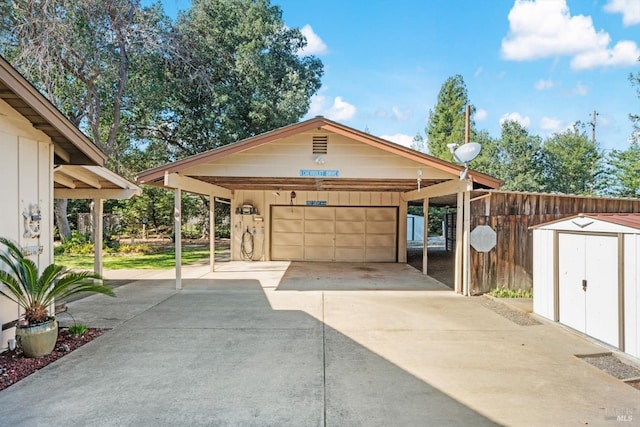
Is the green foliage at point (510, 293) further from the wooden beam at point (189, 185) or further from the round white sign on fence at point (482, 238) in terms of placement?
the wooden beam at point (189, 185)

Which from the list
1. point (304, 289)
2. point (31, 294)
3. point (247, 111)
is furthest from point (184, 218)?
point (31, 294)

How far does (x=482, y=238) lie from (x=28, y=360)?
7.61 metres

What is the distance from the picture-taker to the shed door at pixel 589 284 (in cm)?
456

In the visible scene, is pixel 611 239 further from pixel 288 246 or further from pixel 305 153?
pixel 288 246

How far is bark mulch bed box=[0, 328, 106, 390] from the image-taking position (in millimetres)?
3830

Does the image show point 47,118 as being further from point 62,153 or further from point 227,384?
point 227,384

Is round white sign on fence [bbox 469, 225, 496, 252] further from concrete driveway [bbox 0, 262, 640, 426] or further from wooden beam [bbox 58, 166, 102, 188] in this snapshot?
wooden beam [bbox 58, 166, 102, 188]

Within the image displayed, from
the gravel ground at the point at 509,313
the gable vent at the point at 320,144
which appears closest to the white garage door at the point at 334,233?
the gable vent at the point at 320,144

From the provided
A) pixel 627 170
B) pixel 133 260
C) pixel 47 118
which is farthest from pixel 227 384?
pixel 627 170

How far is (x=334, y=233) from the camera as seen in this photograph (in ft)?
43.3

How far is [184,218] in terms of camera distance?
23922 mm

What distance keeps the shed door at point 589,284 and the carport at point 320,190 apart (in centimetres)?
242

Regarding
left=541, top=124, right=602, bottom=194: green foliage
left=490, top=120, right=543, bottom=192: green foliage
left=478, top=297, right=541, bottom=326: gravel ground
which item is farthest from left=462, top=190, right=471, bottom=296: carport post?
left=541, top=124, right=602, bottom=194: green foliage

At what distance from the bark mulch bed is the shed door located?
21.6 ft
